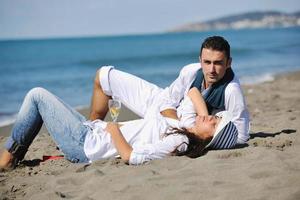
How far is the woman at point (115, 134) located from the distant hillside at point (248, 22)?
16619 centimetres

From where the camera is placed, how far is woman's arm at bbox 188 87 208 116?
16.7 feet

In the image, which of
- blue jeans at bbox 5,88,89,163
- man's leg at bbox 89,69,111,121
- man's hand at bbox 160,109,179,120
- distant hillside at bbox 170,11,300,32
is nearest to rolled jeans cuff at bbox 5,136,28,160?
blue jeans at bbox 5,88,89,163

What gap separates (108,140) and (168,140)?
629 millimetres

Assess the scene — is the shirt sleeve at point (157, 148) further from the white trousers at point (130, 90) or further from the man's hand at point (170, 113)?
the white trousers at point (130, 90)

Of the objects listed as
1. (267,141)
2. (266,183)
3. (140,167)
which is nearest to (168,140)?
(140,167)

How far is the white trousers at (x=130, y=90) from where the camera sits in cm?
558

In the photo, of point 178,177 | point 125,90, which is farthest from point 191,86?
point 178,177

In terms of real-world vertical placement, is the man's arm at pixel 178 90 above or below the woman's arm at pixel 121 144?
above

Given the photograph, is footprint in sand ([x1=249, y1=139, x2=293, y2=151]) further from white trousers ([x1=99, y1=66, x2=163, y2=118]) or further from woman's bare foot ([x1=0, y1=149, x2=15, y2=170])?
woman's bare foot ([x1=0, y1=149, x2=15, y2=170])

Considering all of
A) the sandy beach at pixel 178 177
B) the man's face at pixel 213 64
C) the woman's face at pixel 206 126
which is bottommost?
the sandy beach at pixel 178 177

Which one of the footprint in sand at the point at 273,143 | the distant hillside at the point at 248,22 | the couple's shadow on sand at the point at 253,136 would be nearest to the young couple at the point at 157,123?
Answer: the couple's shadow on sand at the point at 253,136

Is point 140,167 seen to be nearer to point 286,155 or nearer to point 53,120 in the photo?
point 53,120

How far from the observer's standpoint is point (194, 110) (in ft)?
16.9

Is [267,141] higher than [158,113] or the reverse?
the reverse
